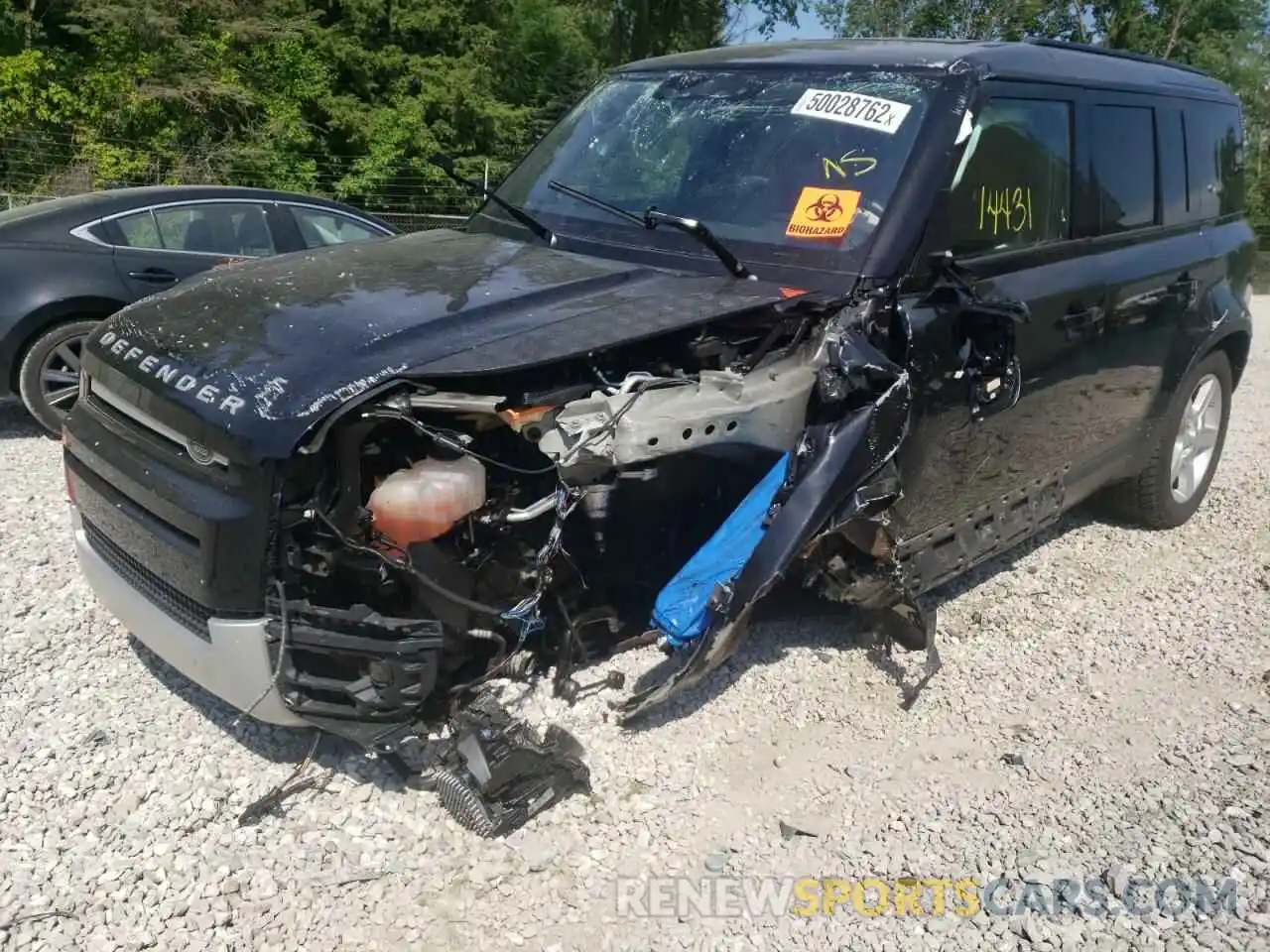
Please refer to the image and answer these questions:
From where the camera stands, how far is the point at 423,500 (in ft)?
9.61

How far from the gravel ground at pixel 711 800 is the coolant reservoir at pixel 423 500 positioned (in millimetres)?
859

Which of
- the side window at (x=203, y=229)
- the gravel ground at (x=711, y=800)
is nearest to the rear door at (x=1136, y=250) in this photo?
the gravel ground at (x=711, y=800)

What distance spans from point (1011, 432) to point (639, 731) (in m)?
1.71

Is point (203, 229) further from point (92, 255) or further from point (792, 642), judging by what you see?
point (792, 642)

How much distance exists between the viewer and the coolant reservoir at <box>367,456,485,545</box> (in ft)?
9.61

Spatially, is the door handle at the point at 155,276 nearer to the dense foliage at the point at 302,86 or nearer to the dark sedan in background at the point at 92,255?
the dark sedan in background at the point at 92,255

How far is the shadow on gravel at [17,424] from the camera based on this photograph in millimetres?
6699

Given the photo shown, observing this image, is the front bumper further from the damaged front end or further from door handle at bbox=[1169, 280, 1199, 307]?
door handle at bbox=[1169, 280, 1199, 307]

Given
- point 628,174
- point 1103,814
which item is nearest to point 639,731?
point 1103,814

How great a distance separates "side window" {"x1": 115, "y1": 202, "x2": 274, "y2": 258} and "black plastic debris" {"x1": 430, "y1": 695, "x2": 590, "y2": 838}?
4.90 meters

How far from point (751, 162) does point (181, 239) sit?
4587mm

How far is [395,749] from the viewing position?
3.26m

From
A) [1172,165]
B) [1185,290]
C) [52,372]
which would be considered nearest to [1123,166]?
[1172,165]

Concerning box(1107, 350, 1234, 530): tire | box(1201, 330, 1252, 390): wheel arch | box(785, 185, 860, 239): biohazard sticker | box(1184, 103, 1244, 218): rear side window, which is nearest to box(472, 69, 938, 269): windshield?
box(785, 185, 860, 239): biohazard sticker
